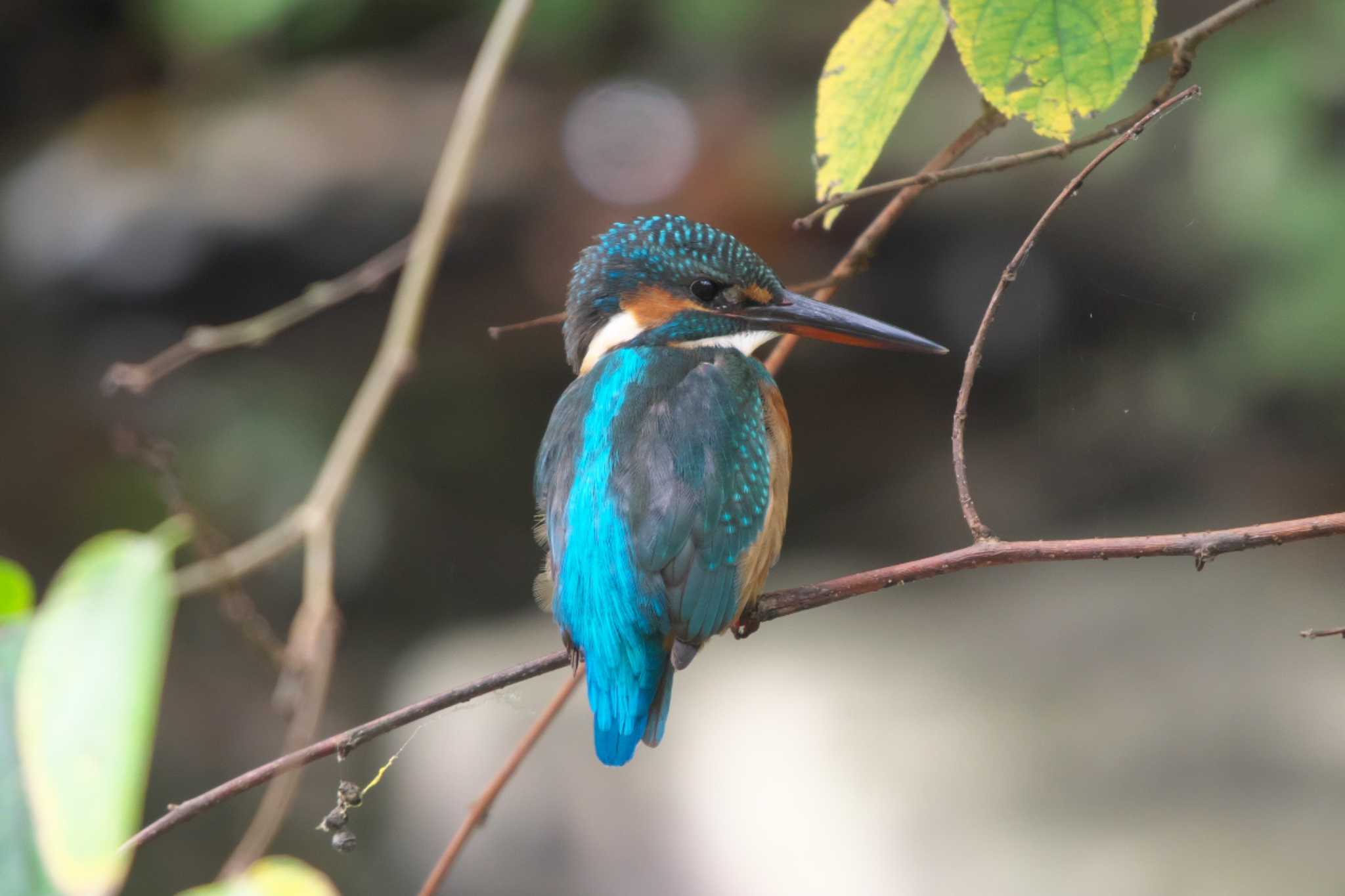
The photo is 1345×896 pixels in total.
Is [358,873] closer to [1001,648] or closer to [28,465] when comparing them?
[1001,648]

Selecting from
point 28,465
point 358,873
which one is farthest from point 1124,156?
point 28,465

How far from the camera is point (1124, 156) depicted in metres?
3.31

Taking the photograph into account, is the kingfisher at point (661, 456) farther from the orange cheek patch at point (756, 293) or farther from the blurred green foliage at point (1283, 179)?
the blurred green foliage at point (1283, 179)

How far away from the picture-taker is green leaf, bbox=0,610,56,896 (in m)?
0.68

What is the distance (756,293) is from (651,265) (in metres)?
0.11

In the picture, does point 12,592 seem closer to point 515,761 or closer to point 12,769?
point 12,769

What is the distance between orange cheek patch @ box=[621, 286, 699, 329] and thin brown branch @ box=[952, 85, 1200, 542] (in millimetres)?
391

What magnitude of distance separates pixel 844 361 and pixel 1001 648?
1.36m

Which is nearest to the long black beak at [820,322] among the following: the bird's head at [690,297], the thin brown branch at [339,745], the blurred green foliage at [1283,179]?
the bird's head at [690,297]

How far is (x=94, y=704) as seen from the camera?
63 cm

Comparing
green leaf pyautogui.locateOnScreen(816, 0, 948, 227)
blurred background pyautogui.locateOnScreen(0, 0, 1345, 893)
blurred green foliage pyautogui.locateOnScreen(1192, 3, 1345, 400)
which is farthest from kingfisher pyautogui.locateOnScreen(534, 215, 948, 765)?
blurred green foliage pyautogui.locateOnScreen(1192, 3, 1345, 400)

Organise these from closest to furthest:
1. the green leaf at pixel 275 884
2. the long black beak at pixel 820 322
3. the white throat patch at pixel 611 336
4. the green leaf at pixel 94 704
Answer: the green leaf at pixel 94 704 < the green leaf at pixel 275 884 < the long black beak at pixel 820 322 < the white throat patch at pixel 611 336

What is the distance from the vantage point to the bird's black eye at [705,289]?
1.27 m

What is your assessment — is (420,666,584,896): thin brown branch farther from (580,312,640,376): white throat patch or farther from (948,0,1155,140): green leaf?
(948,0,1155,140): green leaf
